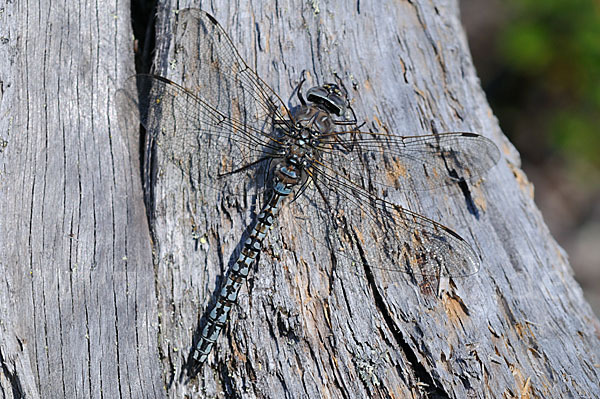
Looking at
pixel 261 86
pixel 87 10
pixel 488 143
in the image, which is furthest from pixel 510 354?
pixel 87 10

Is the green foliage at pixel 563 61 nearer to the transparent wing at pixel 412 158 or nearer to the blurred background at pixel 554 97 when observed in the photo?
the blurred background at pixel 554 97

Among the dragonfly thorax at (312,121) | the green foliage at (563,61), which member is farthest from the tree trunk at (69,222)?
the green foliage at (563,61)

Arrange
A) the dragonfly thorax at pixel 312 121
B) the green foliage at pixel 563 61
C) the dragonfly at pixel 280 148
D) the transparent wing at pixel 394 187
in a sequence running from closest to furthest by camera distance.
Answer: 1. the transparent wing at pixel 394 187
2. the dragonfly at pixel 280 148
3. the dragonfly thorax at pixel 312 121
4. the green foliage at pixel 563 61

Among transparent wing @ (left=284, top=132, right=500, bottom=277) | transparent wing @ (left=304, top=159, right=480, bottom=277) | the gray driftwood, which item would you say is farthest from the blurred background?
transparent wing @ (left=304, top=159, right=480, bottom=277)

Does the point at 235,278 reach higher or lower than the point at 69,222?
lower

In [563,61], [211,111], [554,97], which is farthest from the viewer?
[554,97]

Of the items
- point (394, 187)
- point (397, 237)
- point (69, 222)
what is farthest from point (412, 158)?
point (69, 222)

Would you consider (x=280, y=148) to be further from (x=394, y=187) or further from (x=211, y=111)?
(x=394, y=187)
